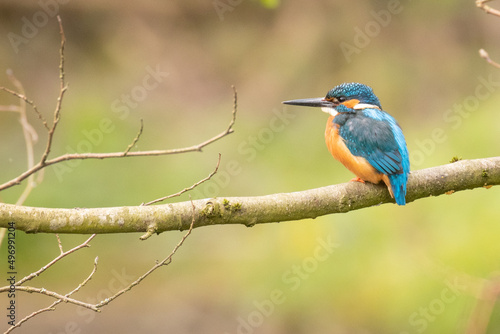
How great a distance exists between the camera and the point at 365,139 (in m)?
3.05

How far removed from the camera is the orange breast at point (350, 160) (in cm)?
289

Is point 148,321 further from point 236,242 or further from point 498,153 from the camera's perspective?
point 498,153

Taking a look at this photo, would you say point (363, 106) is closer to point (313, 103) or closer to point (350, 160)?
point (313, 103)

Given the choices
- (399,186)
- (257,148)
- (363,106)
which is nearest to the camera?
(399,186)

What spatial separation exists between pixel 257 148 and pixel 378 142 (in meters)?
4.34

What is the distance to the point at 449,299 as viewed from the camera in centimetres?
479

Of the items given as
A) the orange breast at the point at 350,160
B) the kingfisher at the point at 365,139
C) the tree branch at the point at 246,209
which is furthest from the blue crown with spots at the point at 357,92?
the tree branch at the point at 246,209

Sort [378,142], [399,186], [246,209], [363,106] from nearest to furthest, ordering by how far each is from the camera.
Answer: [246,209]
[399,186]
[378,142]
[363,106]

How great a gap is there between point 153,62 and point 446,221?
16.5 feet

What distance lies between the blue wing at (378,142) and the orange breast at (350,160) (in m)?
0.02

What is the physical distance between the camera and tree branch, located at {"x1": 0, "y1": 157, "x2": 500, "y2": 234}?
2.03 metres

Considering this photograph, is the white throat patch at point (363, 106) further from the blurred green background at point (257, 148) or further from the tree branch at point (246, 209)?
the blurred green background at point (257, 148)

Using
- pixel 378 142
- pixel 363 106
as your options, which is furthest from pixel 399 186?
pixel 363 106

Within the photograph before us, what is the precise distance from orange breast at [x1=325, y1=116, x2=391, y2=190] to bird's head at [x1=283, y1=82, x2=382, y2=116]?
0.28ft
